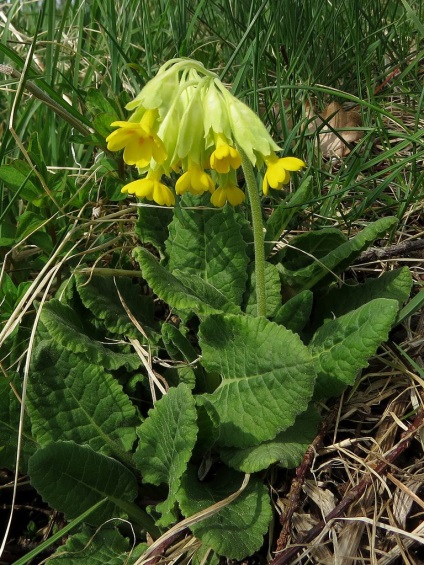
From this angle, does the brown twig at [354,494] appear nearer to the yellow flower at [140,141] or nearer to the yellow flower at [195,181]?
the yellow flower at [195,181]

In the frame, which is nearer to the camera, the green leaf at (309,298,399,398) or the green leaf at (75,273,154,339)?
the green leaf at (309,298,399,398)

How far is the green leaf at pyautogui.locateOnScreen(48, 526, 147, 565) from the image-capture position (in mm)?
1849

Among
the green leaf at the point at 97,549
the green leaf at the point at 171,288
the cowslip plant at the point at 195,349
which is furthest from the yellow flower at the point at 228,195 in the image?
the green leaf at the point at 97,549

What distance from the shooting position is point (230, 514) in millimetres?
1843

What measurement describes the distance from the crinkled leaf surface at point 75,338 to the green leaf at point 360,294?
0.60 meters

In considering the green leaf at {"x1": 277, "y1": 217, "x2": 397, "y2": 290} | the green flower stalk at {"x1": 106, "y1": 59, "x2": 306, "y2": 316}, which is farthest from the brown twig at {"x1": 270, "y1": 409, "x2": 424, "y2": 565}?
the green flower stalk at {"x1": 106, "y1": 59, "x2": 306, "y2": 316}

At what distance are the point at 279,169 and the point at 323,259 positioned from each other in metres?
0.44

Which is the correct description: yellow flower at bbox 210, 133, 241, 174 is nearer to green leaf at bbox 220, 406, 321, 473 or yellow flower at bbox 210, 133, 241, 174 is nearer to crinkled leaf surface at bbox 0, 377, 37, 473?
green leaf at bbox 220, 406, 321, 473

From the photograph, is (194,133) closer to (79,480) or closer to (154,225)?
(154,225)

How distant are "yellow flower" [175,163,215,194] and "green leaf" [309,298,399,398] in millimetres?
510

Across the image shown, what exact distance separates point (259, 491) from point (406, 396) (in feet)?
1.60

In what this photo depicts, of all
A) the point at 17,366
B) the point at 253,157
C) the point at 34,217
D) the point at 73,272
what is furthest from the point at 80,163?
the point at 253,157

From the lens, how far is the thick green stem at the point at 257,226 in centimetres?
181

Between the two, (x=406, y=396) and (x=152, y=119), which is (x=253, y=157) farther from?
(x=406, y=396)
